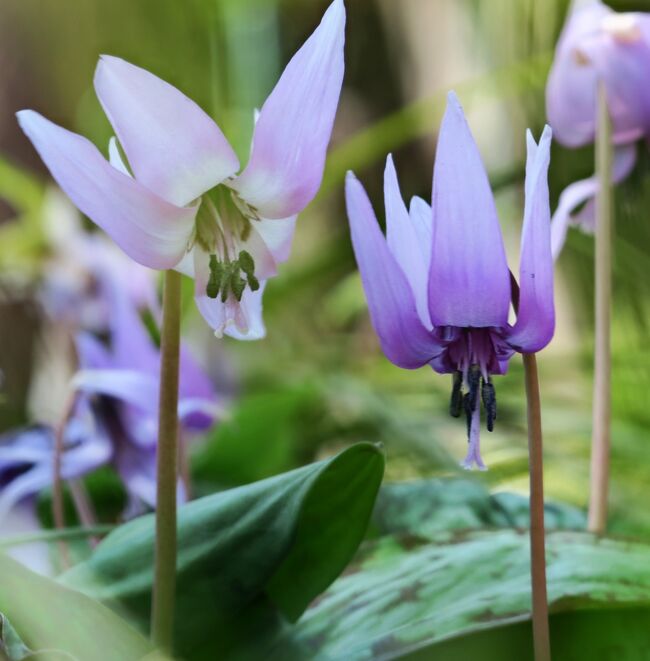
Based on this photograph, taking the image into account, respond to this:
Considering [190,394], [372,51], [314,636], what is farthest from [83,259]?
[372,51]

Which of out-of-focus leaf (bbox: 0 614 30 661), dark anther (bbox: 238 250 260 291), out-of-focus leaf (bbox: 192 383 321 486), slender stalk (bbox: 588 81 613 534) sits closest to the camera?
out-of-focus leaf (bbox: 0 614 30 661)

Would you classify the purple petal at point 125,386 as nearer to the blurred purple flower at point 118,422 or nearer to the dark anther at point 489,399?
the blurred purple flower at point 118,422

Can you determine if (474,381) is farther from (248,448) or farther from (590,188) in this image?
(248,448)

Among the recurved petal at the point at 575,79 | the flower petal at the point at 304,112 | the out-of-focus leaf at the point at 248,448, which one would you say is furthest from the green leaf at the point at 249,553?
the out-of-focus leaf at the point at 248,448

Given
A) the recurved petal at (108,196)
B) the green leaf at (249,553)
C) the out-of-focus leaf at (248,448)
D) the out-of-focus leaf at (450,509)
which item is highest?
the recurved petal at (108,196)

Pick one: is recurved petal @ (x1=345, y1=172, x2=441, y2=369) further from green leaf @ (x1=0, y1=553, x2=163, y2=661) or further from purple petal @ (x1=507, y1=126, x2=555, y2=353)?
green leaf @ (x1=0, y1=553, x2=163, y2=661)

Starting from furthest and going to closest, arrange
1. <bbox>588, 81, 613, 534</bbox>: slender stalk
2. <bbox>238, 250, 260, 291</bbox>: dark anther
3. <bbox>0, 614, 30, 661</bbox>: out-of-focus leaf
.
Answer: <bbox>588, 81, 613, 534</bbox>: slender stalk
<bbox>238, 250, 260, 291</bbox>: dark anther
<bbox>0, 614, 30, 661</bbox>: out-of-focus leaf

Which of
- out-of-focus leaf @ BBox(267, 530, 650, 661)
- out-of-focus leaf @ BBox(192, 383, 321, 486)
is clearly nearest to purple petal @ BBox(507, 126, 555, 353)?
out-of-focus leaf @ BBox(267, 530, 650, 661)

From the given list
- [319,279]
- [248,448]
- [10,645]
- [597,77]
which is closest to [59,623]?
[10,645]

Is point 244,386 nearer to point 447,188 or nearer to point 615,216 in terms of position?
point 615,216
